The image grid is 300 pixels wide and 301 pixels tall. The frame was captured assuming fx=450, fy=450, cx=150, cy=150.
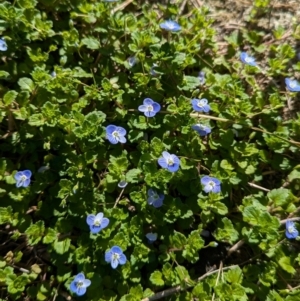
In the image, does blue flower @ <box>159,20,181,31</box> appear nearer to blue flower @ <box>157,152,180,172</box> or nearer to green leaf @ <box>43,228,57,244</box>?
blue flower @ <box>157,152,180,172</box>

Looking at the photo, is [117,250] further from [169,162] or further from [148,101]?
[148,101]

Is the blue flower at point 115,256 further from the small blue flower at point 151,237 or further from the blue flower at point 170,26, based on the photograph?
the blue flower at point 170,26

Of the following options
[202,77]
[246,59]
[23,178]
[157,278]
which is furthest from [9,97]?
[246,59]

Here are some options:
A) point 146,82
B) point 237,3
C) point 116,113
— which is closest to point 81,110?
point 116,113

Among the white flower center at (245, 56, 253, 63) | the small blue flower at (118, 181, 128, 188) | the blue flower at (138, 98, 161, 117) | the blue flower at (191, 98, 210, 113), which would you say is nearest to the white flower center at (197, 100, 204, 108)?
the blue flower at (191, 98, 210, 113)

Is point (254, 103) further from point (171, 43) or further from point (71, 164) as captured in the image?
point (71, 164)

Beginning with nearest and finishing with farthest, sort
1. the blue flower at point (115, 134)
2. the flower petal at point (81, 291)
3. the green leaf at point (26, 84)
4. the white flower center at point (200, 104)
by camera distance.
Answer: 1. the flower petal at point (81, 291)
2. the blue flower at point (115, 134)
3. the white flower center at point (200, 104)
4. the green leaf at point (26, 84)

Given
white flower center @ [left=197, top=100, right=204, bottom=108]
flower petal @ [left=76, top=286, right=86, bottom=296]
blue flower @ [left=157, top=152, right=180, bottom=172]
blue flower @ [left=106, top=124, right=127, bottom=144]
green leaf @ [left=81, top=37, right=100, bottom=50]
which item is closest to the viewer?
flower petal @ [left=76, top=286, right=86, bottom=296]

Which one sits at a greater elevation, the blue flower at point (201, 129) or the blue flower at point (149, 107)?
the blue flower at point (149, 107)

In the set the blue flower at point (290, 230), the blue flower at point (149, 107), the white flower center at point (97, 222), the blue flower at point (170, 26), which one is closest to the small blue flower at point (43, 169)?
the white flower center at point (97, 222)
